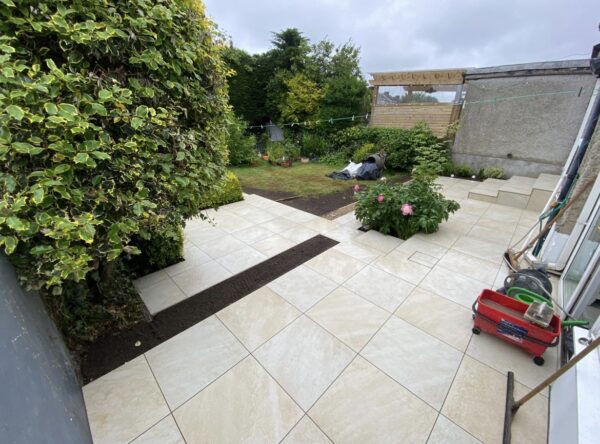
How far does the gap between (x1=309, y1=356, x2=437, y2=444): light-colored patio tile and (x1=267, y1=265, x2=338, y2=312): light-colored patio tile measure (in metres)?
0.77

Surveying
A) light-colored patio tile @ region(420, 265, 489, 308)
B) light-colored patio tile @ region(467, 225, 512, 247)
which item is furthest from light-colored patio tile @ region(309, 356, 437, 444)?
light-colored patio tile @ region(467, 225, 512, 247)

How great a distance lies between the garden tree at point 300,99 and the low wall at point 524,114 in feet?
18.0

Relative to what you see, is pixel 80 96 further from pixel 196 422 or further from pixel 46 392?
pixel 196 422

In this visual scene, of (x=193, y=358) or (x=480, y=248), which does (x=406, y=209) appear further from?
(x=193, y=358)

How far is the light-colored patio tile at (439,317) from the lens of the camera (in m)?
1.92

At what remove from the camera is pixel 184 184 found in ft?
5.09

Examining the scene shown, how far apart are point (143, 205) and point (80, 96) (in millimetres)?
577

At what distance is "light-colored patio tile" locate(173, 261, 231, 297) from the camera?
8.15 ft

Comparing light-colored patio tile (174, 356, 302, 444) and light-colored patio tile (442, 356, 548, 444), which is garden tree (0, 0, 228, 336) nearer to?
light-colored patio tile (174, 356, 302, 444)

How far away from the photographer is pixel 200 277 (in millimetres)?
2656

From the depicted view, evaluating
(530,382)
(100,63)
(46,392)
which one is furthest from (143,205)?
(530,382)

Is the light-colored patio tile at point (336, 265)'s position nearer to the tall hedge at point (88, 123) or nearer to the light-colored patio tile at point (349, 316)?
the light-colored patio tile at point (349, 316)

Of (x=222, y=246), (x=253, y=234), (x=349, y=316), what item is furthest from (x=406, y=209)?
(x=222, y=246)

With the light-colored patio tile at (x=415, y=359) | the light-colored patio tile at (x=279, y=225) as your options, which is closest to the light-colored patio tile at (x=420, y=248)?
the light-colored patio tile at (x=415, y=359)
